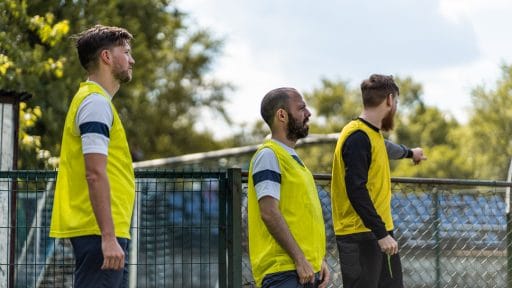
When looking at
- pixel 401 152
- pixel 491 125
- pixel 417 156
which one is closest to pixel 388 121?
pixel 401 152

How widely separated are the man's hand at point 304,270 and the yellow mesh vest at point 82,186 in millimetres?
988

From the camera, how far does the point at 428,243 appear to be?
7.96m

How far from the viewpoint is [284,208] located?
5.18 m

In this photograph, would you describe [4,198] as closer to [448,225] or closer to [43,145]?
[448,225]

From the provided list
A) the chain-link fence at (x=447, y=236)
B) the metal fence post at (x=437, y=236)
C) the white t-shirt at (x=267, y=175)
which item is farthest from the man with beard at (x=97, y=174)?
the metal fence post at (x=437, y=236)

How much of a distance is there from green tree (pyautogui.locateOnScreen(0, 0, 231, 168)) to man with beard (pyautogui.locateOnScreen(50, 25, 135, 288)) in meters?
6.96

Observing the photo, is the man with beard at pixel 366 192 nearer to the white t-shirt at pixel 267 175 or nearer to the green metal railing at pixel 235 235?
the white t-shirt at pixel 267 175

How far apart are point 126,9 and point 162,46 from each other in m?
2.80

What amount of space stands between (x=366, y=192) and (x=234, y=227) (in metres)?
1.43

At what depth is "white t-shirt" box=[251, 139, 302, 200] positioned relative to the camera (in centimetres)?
508

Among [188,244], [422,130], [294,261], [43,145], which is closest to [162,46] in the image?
[43,145]

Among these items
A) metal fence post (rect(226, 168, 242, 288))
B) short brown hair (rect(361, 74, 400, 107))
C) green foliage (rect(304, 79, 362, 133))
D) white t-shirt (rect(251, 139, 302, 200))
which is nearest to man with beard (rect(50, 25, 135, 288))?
white t-shirt (rect(251, 139, 302, 200))

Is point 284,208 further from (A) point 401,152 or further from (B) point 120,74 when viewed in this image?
(A) point 401,152

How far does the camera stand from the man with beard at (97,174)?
423cm
